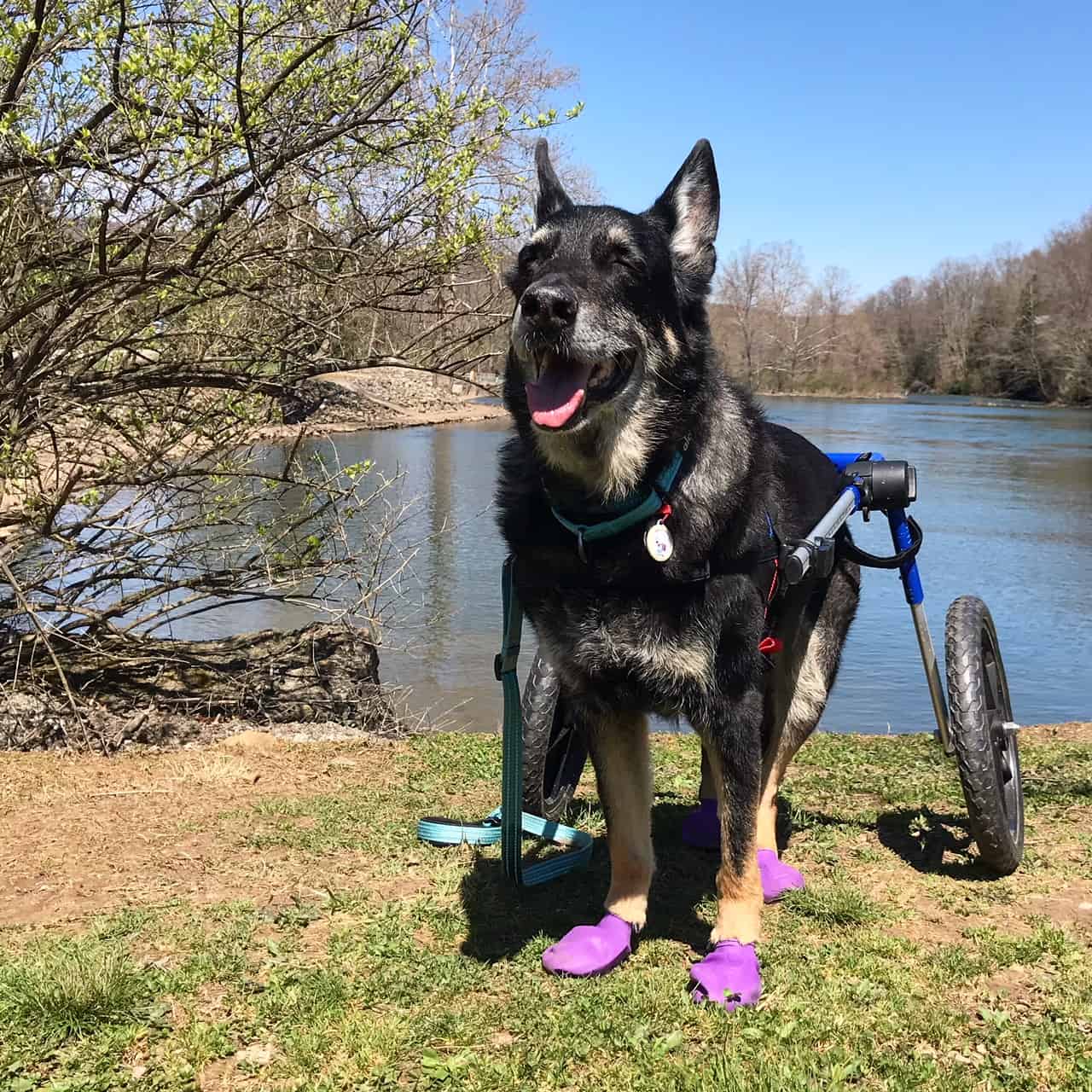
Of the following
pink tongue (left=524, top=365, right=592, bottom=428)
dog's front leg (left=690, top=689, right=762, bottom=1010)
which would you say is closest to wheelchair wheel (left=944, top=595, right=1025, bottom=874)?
dog's front leg (left=690, top=689, right=762, bottom=1010)

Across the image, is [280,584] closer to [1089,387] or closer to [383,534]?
[383,534]

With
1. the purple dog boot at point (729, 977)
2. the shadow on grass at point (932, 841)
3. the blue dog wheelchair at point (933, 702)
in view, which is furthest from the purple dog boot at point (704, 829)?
the purple dog boot at point (729, 977)

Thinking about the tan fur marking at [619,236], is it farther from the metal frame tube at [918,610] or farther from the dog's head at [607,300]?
the metal frame tube at [918,610]

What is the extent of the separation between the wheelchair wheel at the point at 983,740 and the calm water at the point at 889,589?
3.02m

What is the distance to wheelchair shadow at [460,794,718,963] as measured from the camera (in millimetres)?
3760

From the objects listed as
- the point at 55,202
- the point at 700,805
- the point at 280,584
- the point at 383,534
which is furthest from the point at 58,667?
the point at 700,805

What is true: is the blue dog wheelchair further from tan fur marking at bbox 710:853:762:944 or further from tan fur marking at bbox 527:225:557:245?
tan fur marking at bbox 527:225:557:245

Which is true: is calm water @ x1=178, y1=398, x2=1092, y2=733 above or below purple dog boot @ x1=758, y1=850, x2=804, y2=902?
below

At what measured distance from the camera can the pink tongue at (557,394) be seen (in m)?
3.37

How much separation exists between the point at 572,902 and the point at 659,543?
1613 millimetres

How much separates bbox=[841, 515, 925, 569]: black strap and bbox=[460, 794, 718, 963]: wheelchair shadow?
152cm

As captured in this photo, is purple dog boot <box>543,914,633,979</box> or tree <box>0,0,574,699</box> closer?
purple dog boot <box>543,914,633,979</box>

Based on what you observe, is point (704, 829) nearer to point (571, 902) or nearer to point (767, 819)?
point (767, 819)

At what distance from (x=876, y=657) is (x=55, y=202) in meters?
9.12
